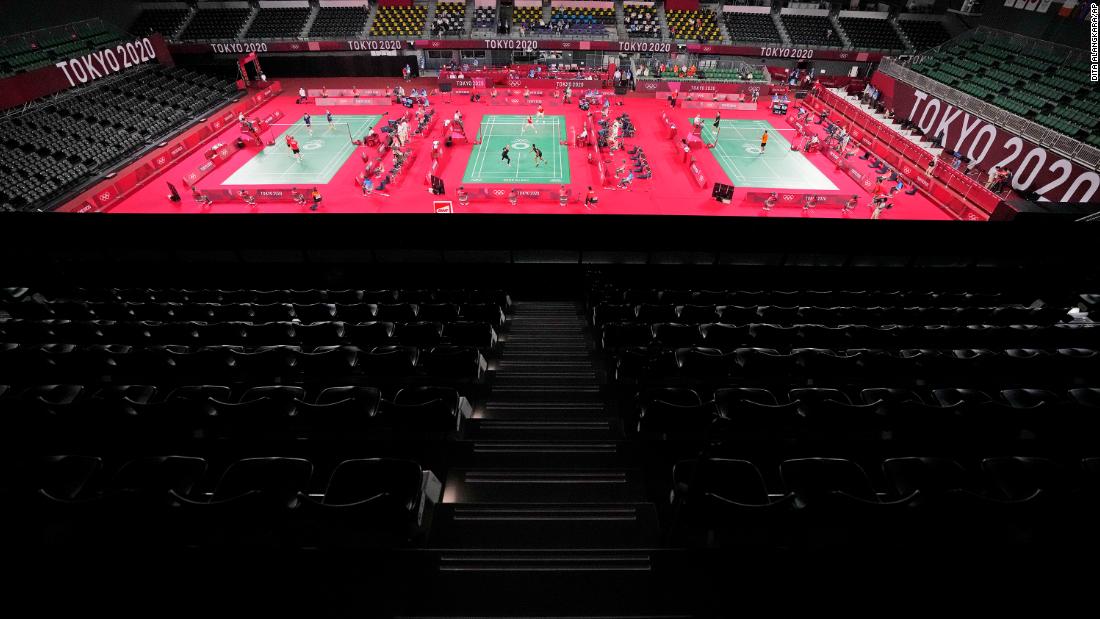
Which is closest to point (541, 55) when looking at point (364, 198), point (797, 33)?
point (797, 33)

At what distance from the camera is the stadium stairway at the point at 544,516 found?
294 cm

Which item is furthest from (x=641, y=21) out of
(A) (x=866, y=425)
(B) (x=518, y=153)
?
(A) (x=866, y=425)

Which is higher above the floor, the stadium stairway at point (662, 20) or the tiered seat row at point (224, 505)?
the stadium stairway at point (662, 20)

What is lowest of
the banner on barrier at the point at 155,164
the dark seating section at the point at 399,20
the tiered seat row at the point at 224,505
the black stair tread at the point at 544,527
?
the banner on barrier at the point at 155,164

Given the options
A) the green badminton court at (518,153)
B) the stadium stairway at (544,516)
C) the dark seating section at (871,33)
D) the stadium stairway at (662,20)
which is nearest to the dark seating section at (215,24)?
the green badminton court at (518,153)

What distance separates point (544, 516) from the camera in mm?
3615

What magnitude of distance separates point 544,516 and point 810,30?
42.6 m

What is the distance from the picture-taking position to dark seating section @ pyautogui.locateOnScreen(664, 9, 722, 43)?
33.4 meters

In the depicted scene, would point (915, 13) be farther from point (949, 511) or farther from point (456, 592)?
point (456, 592)

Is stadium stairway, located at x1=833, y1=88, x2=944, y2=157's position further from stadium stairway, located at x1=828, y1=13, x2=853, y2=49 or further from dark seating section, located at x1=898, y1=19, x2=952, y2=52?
dark seating section, located at x1=898, y1=19, x2=952, y2=52

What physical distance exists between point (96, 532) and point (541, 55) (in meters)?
36.2

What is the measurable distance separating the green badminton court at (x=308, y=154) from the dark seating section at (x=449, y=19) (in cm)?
1179

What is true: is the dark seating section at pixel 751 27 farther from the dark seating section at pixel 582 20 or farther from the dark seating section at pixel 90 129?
the dark seating section at pixel 90 129

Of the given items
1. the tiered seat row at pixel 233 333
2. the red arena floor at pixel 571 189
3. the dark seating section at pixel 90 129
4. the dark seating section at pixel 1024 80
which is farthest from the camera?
the dark seating section at pixel 1024 80
